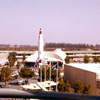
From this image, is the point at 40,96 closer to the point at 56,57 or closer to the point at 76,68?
the point at 76,68

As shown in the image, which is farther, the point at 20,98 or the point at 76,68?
the point at 76,68

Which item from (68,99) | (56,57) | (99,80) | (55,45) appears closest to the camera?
(68,99)

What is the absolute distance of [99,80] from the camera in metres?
12.6

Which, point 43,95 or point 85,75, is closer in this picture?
point 43,95

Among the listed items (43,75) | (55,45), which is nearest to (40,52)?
(43,75)

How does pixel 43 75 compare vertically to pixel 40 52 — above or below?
below

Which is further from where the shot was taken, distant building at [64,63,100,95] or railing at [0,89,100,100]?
distant building at [64,63,100,95]

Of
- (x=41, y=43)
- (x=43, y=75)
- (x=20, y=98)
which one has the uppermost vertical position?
(x=41, y=43)

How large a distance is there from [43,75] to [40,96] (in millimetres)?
17120

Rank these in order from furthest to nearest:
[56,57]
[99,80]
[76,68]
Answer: [56,57] < [76,68] < [99,80]

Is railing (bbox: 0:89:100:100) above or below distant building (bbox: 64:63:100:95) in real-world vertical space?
above

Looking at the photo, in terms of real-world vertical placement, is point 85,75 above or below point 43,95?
below

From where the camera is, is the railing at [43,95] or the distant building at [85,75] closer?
the railing at [43,95]

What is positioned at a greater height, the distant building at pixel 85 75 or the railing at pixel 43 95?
the railing at pixel 43 95
